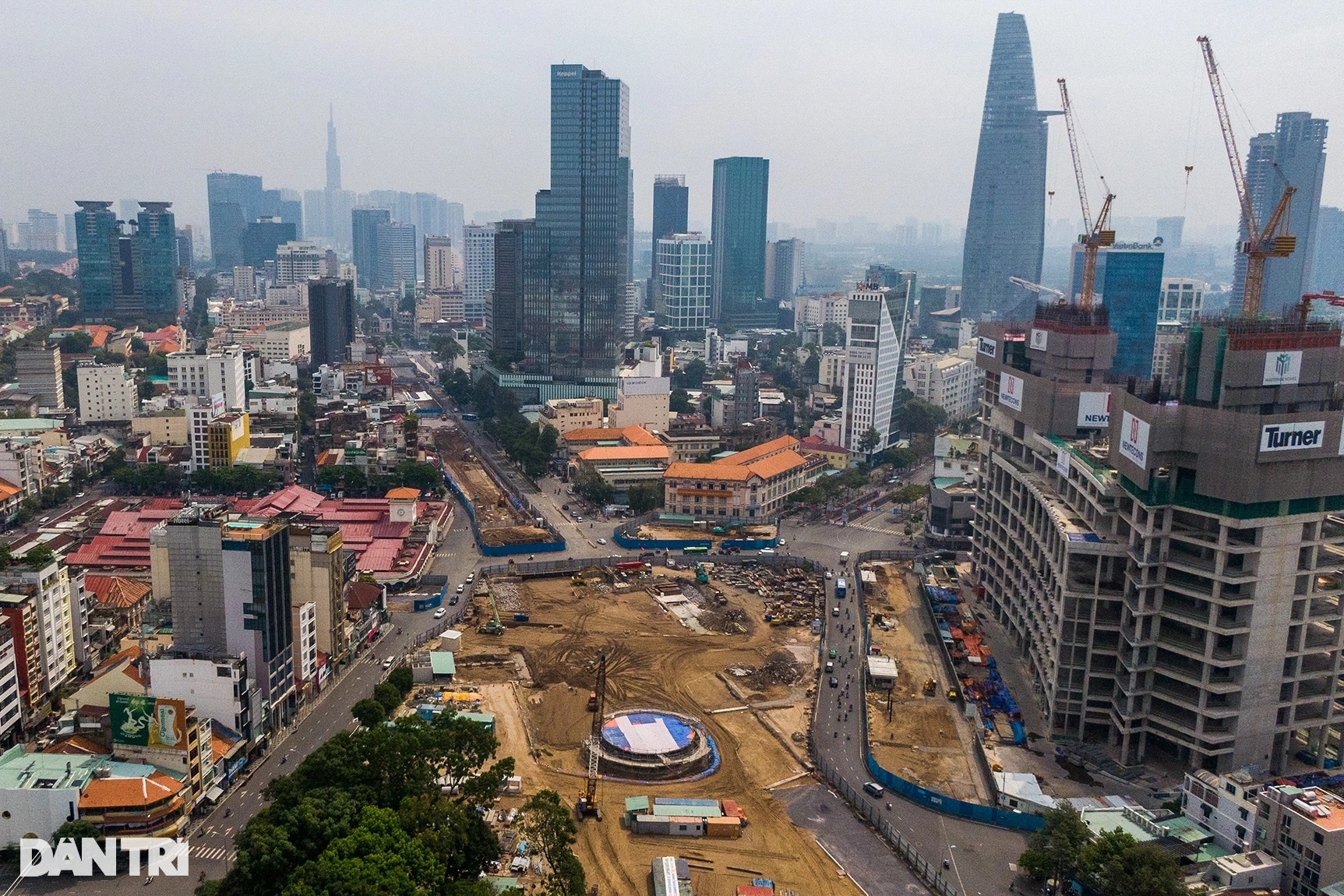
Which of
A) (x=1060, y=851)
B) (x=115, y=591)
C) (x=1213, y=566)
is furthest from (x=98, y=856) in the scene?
(x=1213, y=566)

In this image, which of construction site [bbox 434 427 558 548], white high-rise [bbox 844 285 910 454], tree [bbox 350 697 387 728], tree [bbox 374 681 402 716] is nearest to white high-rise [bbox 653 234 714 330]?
construction site [bbox 434 427 558 548]

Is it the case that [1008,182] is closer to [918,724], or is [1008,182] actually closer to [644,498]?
[644,498]

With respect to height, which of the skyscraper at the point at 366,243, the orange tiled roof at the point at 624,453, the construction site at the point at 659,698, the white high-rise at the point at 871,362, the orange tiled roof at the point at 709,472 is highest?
the skyscraper at the point at 366,243

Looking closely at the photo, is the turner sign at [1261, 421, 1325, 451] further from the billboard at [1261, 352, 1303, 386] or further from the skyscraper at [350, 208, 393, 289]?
the skyscraper at [350, 208, 393, 289]

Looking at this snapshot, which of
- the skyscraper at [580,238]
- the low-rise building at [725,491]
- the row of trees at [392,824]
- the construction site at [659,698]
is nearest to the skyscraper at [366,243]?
the skyscraper at [580,238]

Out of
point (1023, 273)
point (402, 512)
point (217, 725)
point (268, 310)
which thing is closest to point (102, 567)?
point (402, 512)

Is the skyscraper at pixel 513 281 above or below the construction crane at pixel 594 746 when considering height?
above

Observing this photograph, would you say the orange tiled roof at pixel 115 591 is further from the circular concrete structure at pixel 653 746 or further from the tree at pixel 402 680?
the circular concrete structure at pixel 653 746
